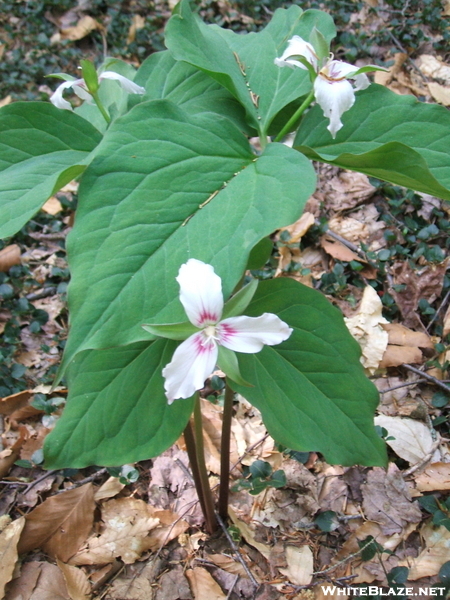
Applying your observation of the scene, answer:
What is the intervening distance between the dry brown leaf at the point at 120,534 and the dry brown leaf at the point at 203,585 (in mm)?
172

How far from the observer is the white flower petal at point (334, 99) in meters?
0.75

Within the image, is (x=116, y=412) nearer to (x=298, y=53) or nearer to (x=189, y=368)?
(x=189, y=368)

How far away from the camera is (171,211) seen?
698 millimetres

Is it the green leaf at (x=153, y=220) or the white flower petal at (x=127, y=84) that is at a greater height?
the white flower petal at (x=127, y=84)

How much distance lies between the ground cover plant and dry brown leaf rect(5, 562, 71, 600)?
611 millimetres

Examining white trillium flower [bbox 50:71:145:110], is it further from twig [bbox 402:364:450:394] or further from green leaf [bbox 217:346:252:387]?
twig [bbox 402:364:450:394]

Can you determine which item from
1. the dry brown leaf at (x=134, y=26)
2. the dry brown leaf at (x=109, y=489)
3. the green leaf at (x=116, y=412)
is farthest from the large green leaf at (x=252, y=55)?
the dry brown leaf at (x=134, y=26)

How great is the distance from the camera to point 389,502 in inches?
55.9

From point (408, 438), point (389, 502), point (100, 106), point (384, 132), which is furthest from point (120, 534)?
point (384, 132)

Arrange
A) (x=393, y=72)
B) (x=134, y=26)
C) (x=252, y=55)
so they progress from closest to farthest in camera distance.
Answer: (x=252, y=55) → (x=393, y=72) → (x=134, y=26)

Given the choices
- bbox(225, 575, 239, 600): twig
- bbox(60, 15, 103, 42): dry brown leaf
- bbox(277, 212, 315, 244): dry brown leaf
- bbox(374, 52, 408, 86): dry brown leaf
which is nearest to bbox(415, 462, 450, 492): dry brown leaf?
bbox(225, 575, 239, 600): twig

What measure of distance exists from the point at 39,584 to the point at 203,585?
0.48 metres

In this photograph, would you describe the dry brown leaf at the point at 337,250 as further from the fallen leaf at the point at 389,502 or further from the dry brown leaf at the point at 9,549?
the dry brown leaf at the point at 9,549

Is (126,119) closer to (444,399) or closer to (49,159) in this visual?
(49,159)
